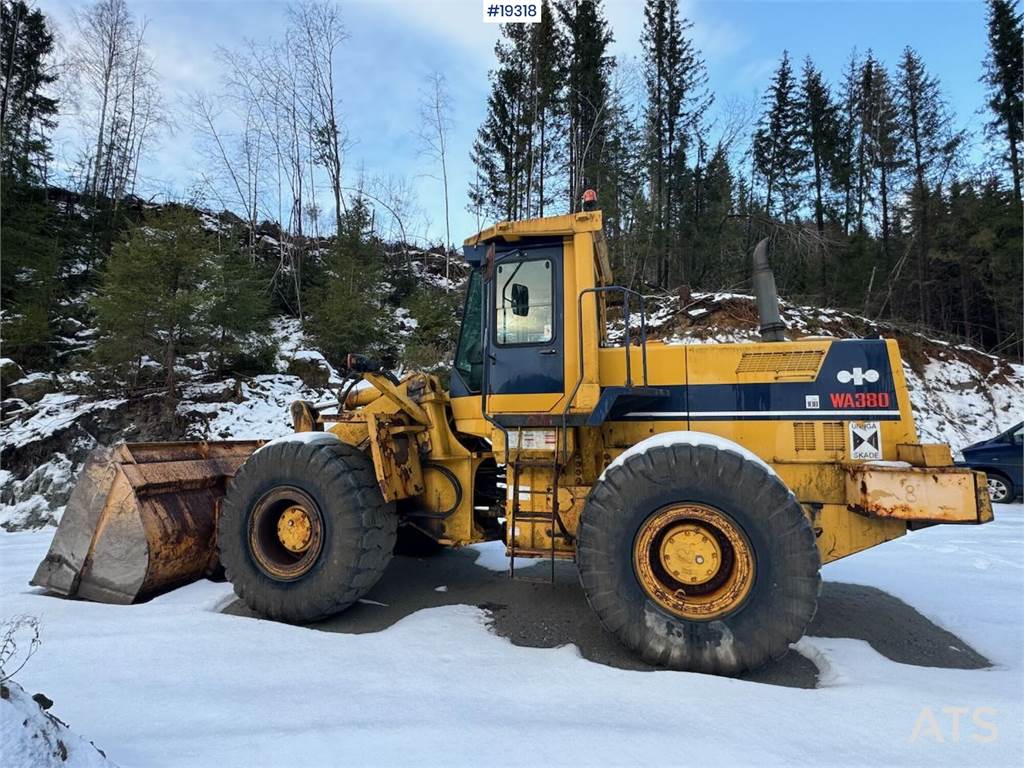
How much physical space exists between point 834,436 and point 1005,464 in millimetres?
8713

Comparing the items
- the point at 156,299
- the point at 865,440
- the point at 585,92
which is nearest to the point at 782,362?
the point at 865,440

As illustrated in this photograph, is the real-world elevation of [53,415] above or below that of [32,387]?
below

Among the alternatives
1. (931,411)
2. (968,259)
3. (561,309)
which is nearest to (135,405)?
(561,309)

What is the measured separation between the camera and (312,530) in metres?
3.87

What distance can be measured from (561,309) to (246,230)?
20.5 m

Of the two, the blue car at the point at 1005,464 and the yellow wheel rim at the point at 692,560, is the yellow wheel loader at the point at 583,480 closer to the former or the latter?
the yellow wheel rim at the point at 692,560

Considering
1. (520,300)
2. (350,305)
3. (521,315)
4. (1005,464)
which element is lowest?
(1005,464)

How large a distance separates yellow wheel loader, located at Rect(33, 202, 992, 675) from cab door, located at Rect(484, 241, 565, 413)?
0.01m

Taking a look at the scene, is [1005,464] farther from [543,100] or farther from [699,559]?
[543,100]

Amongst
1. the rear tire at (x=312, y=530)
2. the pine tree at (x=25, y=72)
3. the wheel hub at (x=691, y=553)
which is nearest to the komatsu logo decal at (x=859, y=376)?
the wheel hub at (x=691, y=553)

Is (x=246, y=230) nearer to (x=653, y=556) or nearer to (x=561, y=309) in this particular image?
(x=561, y=309)

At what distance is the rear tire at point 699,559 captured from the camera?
9.61ft

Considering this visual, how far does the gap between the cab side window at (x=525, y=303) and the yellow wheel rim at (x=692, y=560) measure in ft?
5.06

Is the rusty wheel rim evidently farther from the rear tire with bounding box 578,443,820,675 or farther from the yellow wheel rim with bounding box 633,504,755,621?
the yellow wheel rim with bounding box 633,504,755,621
